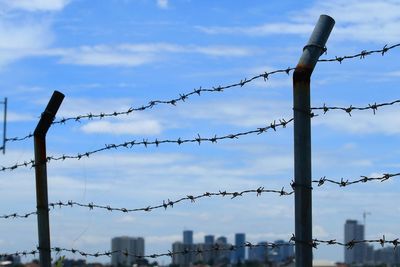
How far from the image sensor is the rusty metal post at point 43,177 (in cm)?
794

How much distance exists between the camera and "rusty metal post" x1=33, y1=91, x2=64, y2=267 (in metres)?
7.94

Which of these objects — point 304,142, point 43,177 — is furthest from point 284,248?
point 43,177

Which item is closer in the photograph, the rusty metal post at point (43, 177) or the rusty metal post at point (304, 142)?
the rusty metal post at point (304, 142)

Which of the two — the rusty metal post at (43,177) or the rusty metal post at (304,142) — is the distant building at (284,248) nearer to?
the rusty metal post at (304,142)

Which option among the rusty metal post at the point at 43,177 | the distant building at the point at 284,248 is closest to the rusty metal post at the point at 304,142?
the distant building at the point at 284,248

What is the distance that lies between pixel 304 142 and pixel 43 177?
10.3 feet

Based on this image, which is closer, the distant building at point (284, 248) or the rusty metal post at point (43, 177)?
the distant building at point (284, 248)

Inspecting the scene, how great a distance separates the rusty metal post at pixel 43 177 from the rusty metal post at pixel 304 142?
10.00 feet

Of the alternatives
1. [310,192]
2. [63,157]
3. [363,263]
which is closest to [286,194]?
[310,192]

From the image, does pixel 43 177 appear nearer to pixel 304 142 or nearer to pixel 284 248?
pixel 284 248

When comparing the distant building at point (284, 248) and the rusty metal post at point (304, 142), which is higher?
the rusty metal post at point (304, 142)

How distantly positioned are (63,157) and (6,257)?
1983 mm

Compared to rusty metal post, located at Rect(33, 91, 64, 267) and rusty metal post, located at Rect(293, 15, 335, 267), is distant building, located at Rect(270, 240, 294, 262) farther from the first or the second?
rusty metal post, located at Rect(33, 91, 64, 267)

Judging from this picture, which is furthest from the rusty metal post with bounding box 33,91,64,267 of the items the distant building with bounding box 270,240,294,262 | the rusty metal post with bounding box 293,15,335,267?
the rusty metal post with bounding box 293,15,335,267
